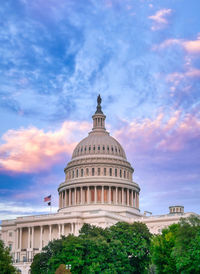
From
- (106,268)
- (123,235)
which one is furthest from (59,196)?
(106,268)

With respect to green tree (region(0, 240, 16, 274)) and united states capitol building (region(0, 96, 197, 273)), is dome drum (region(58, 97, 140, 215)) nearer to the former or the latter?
united states capitol building (region(0, 96, 197, 273))

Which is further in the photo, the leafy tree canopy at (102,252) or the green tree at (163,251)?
the leafy tree canopy at (102,252)

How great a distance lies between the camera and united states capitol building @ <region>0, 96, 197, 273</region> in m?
155

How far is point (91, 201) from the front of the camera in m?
175

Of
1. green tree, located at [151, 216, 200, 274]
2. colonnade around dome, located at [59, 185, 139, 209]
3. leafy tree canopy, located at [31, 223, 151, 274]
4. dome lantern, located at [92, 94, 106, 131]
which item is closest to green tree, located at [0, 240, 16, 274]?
leafy tree canopy, located at [31, 223, 151, 274]

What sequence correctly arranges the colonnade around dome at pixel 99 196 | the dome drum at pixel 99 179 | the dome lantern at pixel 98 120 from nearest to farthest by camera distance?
the colonnade around dome at pixel 99 196, the dome drum at pixel 99 179, the dome lantern at pixel 98 120

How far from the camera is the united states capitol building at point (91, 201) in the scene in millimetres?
154625

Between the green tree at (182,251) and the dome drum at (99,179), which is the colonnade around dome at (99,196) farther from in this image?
the green tree at (182,251)

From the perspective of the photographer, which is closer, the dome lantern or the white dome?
the white dome

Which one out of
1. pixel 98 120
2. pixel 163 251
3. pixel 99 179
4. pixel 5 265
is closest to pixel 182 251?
pixel 163 251

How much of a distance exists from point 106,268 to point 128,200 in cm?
7463

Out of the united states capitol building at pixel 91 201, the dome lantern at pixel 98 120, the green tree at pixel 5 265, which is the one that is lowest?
the green tree at pixel 5 265

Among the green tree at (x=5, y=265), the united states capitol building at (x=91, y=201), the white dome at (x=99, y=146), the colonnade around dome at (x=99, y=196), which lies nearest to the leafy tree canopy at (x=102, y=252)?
the green tree at (x=5, y=265)

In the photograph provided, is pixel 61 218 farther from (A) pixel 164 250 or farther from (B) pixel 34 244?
(A) pixel 164 250
